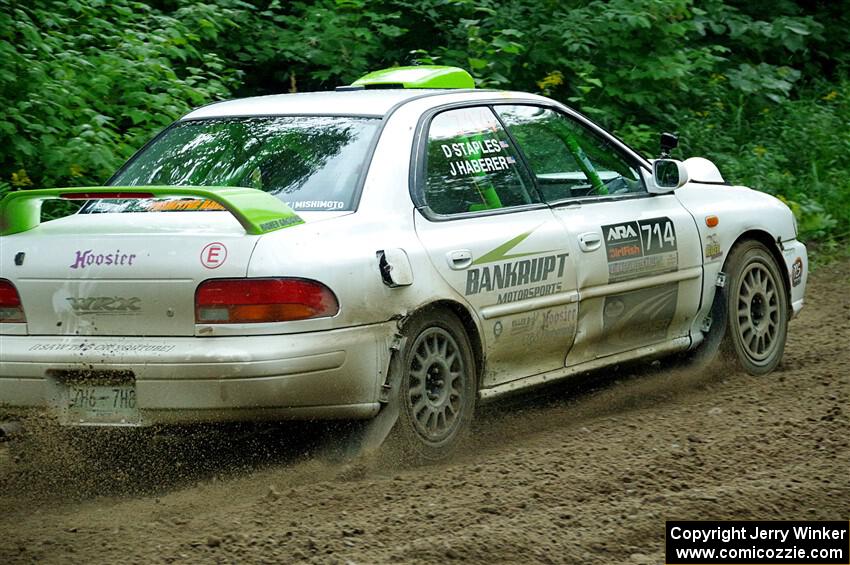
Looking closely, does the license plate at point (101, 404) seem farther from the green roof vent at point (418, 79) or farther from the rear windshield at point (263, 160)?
the green roof vent at point (418, 79)

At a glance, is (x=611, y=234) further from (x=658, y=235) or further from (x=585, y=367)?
(x=585, y=367)

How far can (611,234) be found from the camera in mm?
6391

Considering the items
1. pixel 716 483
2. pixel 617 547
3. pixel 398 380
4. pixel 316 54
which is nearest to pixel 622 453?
pixel 716 483

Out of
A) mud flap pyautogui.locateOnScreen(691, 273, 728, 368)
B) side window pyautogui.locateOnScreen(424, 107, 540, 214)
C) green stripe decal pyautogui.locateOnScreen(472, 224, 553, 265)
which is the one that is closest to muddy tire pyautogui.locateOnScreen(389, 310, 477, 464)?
green stripe decal pyautogui.locateOnScreen(472, 224, 553, 265)

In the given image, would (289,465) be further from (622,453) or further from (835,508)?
(835,508)

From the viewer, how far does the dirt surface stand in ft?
13.9

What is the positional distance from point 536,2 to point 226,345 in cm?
801

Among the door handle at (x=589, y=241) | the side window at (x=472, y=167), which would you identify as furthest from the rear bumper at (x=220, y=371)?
the door handle at (x=589, y=241)

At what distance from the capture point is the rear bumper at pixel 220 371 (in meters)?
4.85

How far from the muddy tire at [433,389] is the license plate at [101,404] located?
1.02 m

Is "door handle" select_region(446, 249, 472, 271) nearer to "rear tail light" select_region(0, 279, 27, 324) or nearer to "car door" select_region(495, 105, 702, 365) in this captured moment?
"car door" select_region(495, 105, 702, 365)

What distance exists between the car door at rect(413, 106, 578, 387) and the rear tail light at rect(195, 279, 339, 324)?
28.6 inches

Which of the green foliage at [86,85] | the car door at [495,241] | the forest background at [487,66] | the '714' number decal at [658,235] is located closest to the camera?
the car door at [495,241]

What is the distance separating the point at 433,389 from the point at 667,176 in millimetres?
2021
